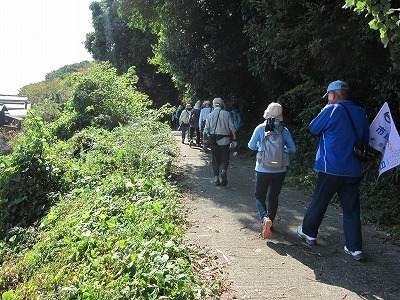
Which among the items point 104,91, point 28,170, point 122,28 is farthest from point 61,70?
point 28,170

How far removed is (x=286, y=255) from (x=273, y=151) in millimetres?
1321

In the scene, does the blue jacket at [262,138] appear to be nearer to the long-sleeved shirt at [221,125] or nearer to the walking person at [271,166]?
the walking person at [271,166]

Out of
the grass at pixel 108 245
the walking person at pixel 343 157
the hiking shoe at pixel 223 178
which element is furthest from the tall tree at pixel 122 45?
the walking person at pixel 343 157

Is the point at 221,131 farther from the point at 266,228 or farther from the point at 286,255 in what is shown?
the point at 286,255

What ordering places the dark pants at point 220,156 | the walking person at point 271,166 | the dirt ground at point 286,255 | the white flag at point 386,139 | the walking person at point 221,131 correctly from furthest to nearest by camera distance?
the dark pants at point 220,156
the walking person at point 221,131
the walking person at point 271,166
the white flag at point 386,139
the dirt ground at point 286,255

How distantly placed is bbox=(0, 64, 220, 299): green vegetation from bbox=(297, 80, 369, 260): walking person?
1742 millimetres

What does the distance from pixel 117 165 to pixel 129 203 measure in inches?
112

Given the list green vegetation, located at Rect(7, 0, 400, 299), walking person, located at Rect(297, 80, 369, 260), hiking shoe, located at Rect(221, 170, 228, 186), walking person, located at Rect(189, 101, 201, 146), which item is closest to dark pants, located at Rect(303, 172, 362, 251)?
walking person, located at Rect(297, 80, 369, 260)

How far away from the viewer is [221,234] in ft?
19.2

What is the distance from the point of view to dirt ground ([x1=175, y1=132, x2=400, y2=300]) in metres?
4.12

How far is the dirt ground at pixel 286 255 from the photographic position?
162 inches

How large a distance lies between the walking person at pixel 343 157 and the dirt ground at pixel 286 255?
379 millimetres

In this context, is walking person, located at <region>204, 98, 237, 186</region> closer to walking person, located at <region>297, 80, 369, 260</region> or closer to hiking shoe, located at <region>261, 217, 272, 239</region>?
hiking shoe, located at <region>261, 217, 272, 239</region>

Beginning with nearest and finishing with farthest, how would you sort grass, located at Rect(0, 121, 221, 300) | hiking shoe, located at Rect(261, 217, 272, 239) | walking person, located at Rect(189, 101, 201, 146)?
1. grass, located at Rect(0, 121, 221, 300)
2. hiking shoe, located at Rect(261, 217, 272, 239)
3. walking person, located at Rect(189, 101, 201, 146)
